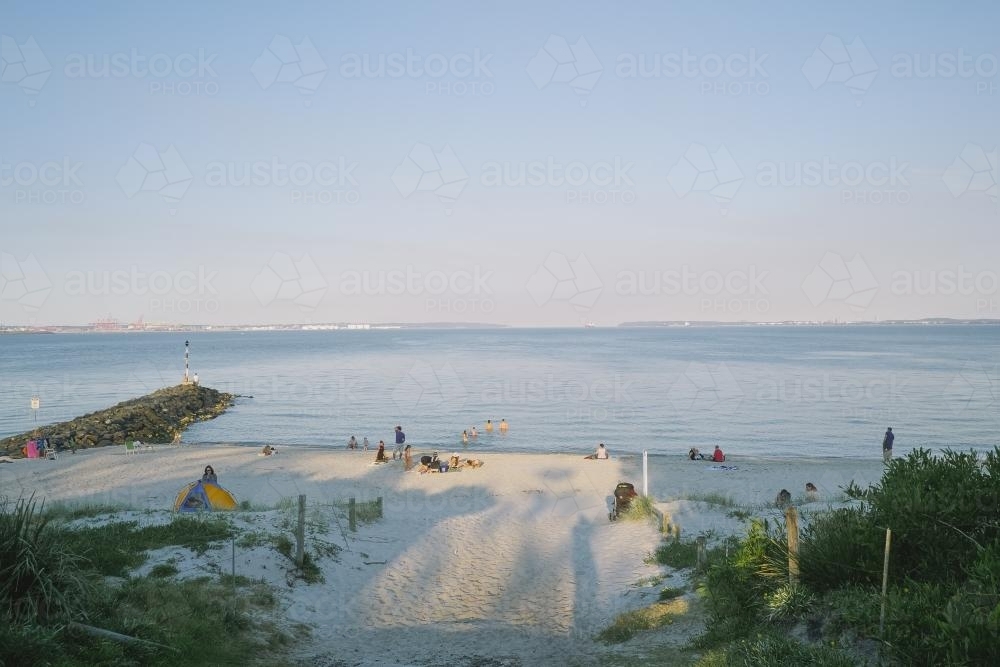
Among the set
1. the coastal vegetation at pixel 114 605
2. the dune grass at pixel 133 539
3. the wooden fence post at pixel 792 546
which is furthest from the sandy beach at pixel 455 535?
the wooden fence post at pixel 792 546

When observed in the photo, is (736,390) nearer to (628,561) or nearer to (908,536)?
(628,561)

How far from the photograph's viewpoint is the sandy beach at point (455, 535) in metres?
11.8

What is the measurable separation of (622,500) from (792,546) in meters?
11.3

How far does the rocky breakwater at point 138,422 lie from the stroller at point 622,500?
104 ft

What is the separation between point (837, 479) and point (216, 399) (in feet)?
169

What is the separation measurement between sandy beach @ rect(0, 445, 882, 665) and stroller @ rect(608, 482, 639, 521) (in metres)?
0.33

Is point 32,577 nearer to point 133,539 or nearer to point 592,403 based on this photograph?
point 133,539

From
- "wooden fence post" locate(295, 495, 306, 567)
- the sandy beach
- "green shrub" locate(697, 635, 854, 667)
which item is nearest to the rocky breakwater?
the sandy beach

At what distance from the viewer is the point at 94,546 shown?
1203 cm

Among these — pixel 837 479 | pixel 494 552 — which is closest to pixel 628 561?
pixel 494 552

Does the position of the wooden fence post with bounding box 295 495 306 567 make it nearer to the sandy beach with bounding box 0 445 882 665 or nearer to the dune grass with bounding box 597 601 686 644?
the sandy beach with bounding box 0 445 882 665

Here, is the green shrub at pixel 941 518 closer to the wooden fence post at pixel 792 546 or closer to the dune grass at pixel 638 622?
the wooden fence post at pixel 792 546

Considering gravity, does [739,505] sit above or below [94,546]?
below

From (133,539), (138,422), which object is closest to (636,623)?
(133,539)
